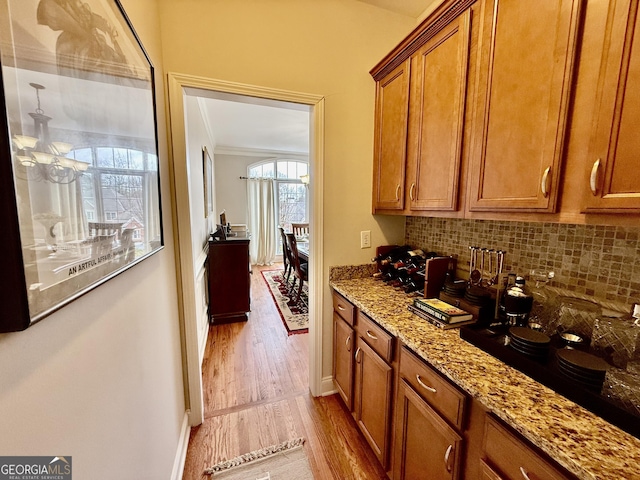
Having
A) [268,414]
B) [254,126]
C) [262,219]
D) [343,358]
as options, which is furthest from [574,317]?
[262,219]

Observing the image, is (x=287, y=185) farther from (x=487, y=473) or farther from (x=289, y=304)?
(x=487, y=473)

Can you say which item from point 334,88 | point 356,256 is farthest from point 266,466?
point 334,88

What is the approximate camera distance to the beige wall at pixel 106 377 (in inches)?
16.8

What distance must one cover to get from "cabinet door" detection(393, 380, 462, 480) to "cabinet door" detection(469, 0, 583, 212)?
0.85 meters

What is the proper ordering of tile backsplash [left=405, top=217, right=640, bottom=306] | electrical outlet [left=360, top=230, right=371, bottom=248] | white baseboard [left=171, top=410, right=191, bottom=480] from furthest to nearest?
electrical outlet [left=360, top=230, right=371, bottom=248] < white baseboard [left=171, top=410, right=191, bottom=480] < tile backsplash [left=405, top=217, right=640, bottom=306]

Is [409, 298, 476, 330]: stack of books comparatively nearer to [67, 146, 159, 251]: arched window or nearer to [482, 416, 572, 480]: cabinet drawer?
[482, 416, 572, 480]: cabinet drawer

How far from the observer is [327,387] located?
2.04 meters

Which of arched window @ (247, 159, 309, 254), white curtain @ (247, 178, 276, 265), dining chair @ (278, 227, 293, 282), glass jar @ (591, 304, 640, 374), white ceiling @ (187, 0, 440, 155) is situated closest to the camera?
glass jar @ (591, 304, 640, 374)

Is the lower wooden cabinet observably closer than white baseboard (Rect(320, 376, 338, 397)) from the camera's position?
Yes

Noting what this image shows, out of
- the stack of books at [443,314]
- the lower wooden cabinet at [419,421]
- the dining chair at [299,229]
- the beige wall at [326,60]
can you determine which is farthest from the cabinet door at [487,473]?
the dining chair at [299,229]

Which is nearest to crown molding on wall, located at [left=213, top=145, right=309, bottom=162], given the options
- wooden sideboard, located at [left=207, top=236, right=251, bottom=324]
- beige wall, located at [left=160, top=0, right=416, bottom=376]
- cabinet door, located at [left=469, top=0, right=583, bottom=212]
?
wooden sideboard, located at [left=207, top=236, right=251, bottom=324]

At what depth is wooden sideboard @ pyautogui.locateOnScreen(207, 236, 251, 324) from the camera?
10.1ft

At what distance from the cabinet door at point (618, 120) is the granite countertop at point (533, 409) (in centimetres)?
57

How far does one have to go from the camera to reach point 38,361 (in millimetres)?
451
